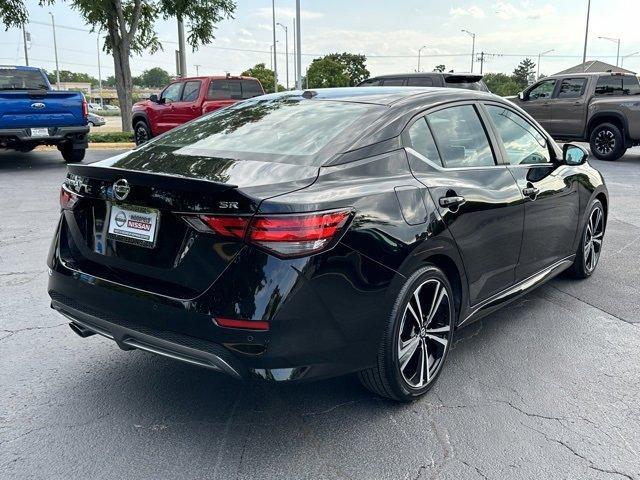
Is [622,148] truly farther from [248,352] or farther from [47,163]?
[248,352]

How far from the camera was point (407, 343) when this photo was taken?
321 centimetres

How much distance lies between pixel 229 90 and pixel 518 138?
12319mm

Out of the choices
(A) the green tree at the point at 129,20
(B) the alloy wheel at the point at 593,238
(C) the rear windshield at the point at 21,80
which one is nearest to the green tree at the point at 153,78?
(A) the green tree at the point at 129,20

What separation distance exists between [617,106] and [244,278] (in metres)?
14.5

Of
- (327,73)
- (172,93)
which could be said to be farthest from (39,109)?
(327,73)

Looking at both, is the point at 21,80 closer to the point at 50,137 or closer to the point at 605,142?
the point at 50,137

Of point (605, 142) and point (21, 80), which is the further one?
point (605, 142)

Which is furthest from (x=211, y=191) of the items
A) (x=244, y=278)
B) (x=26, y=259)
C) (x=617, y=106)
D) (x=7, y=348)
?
(x=617, y=106)

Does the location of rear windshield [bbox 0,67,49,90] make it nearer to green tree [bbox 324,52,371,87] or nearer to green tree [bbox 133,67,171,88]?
green tree [bbox 324,52,371,87]

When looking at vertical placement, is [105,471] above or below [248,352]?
below

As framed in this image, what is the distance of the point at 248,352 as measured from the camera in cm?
263

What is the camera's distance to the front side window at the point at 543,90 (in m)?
16.4

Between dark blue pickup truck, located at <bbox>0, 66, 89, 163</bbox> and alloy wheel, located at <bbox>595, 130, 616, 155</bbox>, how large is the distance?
1202 centimetres

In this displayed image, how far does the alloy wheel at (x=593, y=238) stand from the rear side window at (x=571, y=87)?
11475 mm
